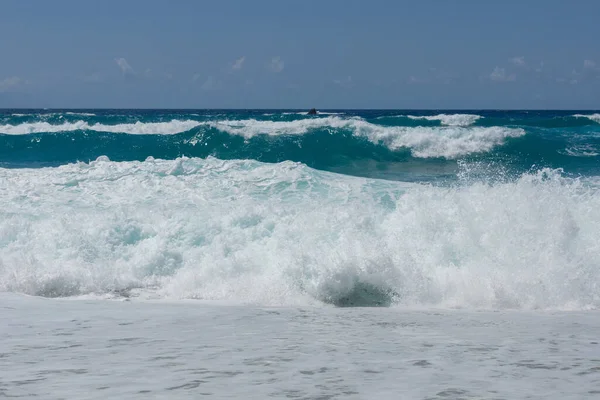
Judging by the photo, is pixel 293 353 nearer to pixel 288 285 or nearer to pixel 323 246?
pixel 288 285

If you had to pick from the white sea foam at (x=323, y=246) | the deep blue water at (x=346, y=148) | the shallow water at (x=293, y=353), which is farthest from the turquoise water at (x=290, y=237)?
the deep blue water at (x=346, y=148)

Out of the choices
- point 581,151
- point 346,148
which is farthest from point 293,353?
point 581,151

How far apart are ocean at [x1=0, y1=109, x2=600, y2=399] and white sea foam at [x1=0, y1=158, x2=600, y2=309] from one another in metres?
0.03

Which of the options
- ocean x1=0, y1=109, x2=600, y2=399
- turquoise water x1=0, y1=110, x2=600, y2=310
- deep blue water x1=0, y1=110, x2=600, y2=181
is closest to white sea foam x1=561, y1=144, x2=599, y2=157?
deep blue water x1=0, y1=110, x2=600, y2=181

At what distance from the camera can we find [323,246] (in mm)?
9281

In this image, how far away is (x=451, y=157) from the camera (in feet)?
76.9

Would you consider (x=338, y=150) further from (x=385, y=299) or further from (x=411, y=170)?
(x=385, y=299)

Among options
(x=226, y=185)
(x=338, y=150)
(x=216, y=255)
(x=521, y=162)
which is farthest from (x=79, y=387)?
(x=521, y=162)

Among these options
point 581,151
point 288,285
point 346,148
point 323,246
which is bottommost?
point 288,285

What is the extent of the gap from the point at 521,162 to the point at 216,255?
54.9 feet

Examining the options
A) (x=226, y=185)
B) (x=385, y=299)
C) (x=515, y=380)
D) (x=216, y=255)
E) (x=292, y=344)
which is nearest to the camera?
(x=515, y=380)

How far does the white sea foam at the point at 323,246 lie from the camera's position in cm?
816

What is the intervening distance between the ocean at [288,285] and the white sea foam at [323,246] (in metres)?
0.03

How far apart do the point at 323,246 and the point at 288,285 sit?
1.12 meters
